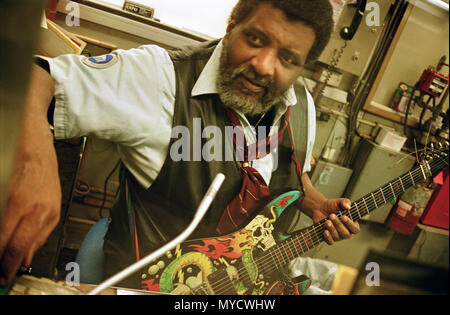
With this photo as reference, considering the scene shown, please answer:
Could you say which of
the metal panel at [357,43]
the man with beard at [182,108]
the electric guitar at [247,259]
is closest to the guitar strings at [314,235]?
the electric guitar at [247,259]

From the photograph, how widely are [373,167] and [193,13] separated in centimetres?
56

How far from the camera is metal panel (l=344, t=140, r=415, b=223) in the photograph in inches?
27.7

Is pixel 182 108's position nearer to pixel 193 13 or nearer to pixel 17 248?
pixel 193 13

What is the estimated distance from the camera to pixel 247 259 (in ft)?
1.96

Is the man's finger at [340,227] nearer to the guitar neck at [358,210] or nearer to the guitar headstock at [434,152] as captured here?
the guitar neck at [358,210]

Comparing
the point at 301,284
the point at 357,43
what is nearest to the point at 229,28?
Answer: the point at 357,43

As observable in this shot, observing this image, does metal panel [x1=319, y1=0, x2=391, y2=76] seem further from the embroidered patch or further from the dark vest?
the embroidered patch

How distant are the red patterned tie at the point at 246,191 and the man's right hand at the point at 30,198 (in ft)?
1.01

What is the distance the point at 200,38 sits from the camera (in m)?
0.58

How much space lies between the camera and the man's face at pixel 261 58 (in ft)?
1.54

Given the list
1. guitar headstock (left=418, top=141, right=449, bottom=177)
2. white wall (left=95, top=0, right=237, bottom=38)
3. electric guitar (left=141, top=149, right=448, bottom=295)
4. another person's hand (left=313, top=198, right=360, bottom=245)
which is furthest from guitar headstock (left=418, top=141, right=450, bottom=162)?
white wall (left=95, top=0, right=237, bottom=38)
